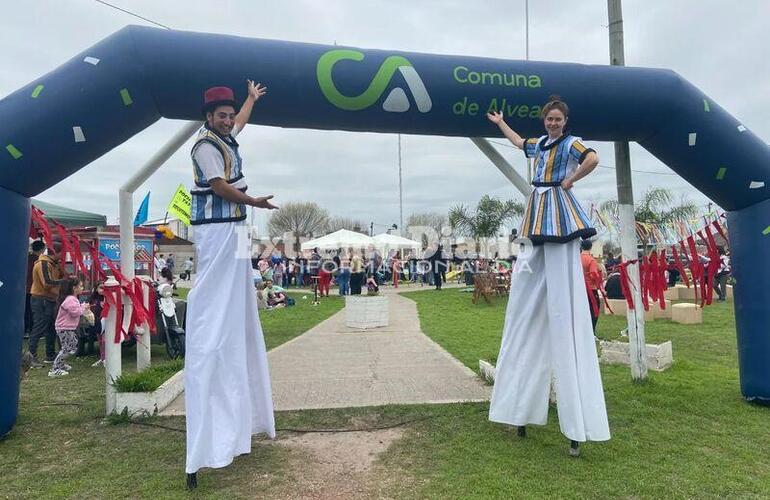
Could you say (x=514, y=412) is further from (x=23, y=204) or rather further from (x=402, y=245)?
(x=402, y=245)

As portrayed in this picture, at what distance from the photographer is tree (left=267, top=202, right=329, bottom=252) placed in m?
54.5

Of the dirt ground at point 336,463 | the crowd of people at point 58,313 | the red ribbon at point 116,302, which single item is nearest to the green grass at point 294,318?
the crowd of people at point 58,313

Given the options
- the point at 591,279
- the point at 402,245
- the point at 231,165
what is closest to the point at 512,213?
the point at 402,245

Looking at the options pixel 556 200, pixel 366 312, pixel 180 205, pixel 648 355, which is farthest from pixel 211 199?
pixel 180 205

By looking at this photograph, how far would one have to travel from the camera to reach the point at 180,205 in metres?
12.7

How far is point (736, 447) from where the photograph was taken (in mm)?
3697

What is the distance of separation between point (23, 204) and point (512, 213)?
25723mm

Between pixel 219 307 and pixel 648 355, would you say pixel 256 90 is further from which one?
pixel 648 355

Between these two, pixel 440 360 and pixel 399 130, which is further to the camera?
pixel 440 360

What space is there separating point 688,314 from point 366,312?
6922 mm

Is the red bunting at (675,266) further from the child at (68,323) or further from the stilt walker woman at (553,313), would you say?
the child at (68,323)

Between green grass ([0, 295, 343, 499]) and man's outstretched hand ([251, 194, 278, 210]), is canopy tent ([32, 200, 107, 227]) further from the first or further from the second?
man's outstretched hand ([251, 194, 278, 210])

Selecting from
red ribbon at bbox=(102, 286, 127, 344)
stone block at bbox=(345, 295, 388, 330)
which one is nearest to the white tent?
stone block at bbox=(345, 295, 388, 330)

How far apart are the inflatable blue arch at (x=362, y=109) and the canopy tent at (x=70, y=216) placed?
34.3ft
